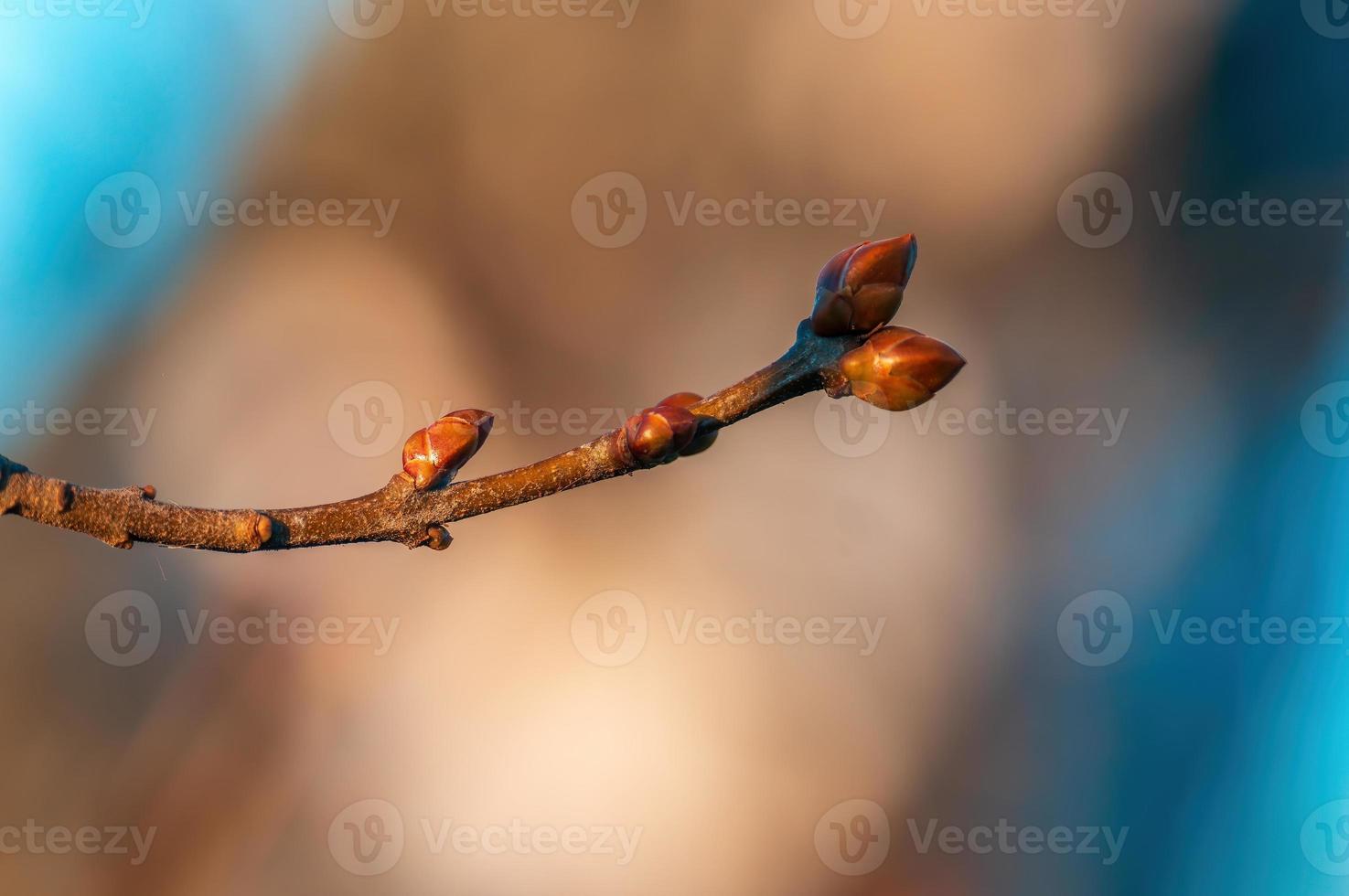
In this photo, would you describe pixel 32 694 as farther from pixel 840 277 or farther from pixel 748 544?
pixel 840 277

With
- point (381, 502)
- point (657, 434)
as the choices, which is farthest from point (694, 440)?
point (381, 502)

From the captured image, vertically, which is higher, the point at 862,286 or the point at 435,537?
the point at 862,286

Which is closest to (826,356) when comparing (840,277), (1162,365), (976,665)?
(840,277)

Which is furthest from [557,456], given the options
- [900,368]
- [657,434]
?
[900,368]

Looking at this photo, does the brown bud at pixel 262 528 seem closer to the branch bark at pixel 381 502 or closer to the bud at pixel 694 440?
the branch bark at pixel 381 502

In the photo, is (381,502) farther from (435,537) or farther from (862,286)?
(862,286)

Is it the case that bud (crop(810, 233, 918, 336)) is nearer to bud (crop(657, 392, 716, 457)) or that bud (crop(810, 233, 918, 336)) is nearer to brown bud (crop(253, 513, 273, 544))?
bud (crop(657, 392, 716, 457))

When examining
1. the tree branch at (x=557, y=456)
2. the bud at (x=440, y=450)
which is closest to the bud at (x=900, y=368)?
the tree branch at (x=557, y=456)

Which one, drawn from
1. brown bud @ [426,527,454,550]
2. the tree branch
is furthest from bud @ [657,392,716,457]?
brown bud @ [426,527,454,550]
